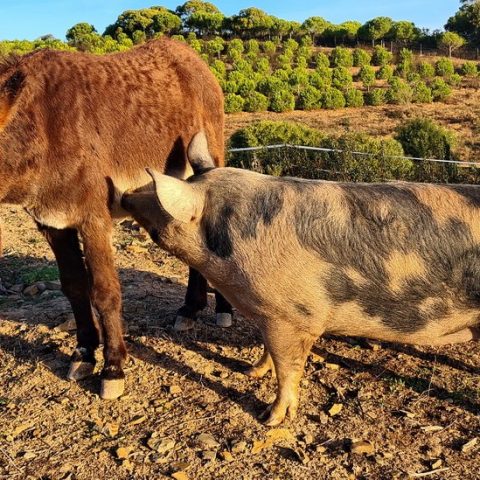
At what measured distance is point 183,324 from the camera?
514cm

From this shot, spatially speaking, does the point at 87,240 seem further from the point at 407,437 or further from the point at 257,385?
the point at 407,437

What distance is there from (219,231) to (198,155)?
74 cm

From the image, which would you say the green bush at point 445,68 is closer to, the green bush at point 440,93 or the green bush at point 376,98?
the green bush at point 440,93

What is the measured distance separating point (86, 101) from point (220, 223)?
131 cm

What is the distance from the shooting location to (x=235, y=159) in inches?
506

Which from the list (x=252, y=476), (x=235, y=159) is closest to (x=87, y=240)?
(x=252, y=476)

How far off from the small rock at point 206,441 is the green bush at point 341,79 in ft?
85.1

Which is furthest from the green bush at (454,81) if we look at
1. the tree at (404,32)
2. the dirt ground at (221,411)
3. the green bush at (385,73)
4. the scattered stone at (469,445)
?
the scattered stone at (469,445)

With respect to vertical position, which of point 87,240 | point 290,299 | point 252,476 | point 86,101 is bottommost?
point 252,476

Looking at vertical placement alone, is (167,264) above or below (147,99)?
below

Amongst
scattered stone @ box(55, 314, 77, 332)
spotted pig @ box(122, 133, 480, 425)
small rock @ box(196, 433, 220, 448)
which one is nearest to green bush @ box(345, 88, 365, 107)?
scattered stone @ box(55, 314, 77, 332)

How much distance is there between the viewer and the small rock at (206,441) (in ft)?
11.9

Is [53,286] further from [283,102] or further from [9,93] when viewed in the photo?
[283,102]

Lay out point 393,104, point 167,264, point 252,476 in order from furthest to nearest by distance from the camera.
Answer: point 393,104 < point 167,264 < point 252,476
